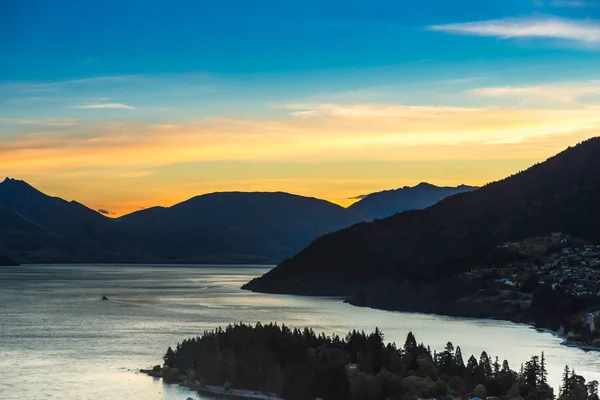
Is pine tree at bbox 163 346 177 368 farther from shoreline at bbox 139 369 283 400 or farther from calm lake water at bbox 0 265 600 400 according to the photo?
shoreline at bbox 139 369 283 400

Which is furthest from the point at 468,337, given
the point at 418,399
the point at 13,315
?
the point at 13,315

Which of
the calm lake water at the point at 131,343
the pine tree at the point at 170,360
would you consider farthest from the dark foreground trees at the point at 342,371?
the calm lake water at the point at 131,343

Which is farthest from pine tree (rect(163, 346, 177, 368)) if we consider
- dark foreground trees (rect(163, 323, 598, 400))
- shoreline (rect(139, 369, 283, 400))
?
shoreline (rect(139, 369, 283, 400))

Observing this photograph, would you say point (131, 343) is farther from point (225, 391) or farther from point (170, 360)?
point (225, 391)

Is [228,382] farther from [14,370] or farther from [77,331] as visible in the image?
[77,331]

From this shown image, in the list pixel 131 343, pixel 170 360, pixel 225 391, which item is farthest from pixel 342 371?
pixel 131 343

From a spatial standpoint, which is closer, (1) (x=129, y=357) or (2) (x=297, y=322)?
(1) (x=129, y=357)

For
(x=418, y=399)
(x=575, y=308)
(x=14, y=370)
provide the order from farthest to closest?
(x=575, y=308), (x=14, y=370), (x=418, y=399)

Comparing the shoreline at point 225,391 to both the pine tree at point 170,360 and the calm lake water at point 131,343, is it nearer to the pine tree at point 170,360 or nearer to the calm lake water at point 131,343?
the calm lake water at point 131,343
